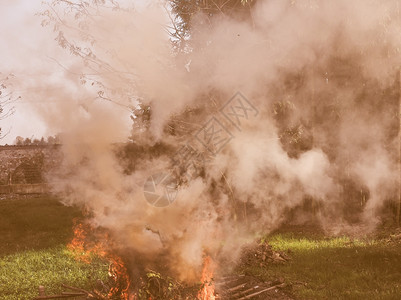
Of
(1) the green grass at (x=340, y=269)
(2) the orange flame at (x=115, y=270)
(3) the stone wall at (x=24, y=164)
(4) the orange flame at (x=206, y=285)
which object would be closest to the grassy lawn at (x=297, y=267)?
(1) the green grass at (x=340, y=269)

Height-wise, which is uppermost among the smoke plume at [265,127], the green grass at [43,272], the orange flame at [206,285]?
the smoke plume at [265,127]

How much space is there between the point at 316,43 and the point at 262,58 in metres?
1.98

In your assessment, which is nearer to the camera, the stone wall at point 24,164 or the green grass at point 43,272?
the green grass at point 43,272

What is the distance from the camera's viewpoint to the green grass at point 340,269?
542 centimetres

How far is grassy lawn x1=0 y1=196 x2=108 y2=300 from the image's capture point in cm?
675

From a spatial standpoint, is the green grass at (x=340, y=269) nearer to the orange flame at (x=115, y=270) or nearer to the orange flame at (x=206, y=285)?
the orange flame at (x=206, y=285)

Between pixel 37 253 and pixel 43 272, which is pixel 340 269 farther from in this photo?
pixel 37 253

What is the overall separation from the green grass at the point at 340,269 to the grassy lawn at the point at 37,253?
3547 mm

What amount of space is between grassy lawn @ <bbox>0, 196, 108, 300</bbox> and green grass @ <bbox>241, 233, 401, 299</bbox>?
3547mm

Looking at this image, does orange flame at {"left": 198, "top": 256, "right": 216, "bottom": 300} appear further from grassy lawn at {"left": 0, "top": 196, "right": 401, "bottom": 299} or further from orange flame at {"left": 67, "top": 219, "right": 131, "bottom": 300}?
grassy lawn at {"left": 0, "top": 196, "right": 401, "bottom": 299}

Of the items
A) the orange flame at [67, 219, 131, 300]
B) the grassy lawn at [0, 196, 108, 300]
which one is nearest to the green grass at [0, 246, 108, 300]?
the grassy lawn at [0, 196, 108, 300]

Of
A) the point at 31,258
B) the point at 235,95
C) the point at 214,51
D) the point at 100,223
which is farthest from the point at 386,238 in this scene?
the point at 31,258

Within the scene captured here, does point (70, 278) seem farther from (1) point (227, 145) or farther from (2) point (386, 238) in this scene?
(2) point (386, 238)

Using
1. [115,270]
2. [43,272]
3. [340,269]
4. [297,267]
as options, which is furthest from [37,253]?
[340,269]
